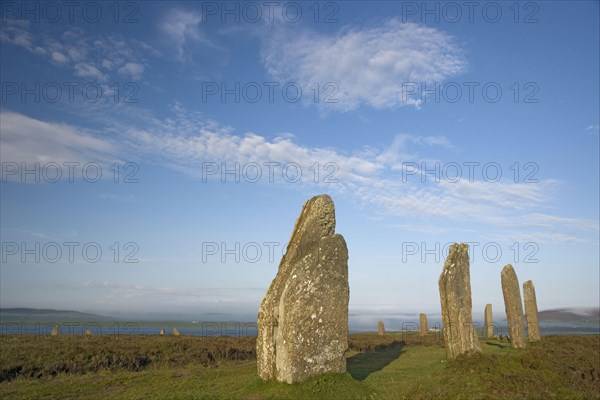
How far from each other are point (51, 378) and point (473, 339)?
17217mm

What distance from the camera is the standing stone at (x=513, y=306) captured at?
2503 centimetres

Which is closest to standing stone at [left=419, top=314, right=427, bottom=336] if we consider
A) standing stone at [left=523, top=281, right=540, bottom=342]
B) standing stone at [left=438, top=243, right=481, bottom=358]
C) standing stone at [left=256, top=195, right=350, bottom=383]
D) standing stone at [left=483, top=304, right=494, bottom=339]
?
standing stone at [left=483, top=304, right=494, bottom=339]

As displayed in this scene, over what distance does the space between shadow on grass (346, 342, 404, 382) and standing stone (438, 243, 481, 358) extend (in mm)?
3159

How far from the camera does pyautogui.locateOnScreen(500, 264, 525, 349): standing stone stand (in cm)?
2503

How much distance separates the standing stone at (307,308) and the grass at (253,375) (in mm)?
534

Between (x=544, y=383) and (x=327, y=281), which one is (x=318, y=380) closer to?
(x=327, y=281)

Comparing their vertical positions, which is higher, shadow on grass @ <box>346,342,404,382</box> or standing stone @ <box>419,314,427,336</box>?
shadow on grass @ <box>346,342,404,382</box>

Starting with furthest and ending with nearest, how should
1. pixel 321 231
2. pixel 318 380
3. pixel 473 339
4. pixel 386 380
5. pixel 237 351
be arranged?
1. pixel 237 351
2. pixel 473 339
3. pixel 386 380
4. pixel 321 231
5. pixel 318 380

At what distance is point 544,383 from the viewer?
14.4 metres

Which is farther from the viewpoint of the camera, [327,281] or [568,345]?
[568,345]

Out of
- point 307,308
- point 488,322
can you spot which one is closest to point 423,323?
point 488,322

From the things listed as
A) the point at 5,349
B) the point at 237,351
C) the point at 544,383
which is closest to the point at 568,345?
the point at 544,383

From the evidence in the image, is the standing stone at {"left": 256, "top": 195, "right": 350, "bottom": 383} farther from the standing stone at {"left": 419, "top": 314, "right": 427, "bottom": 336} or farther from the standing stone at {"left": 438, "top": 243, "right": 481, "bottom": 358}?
the standing stone at {"left": 419, "top": 314, "right": 427, "bottom": 336}

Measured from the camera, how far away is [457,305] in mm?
19469
